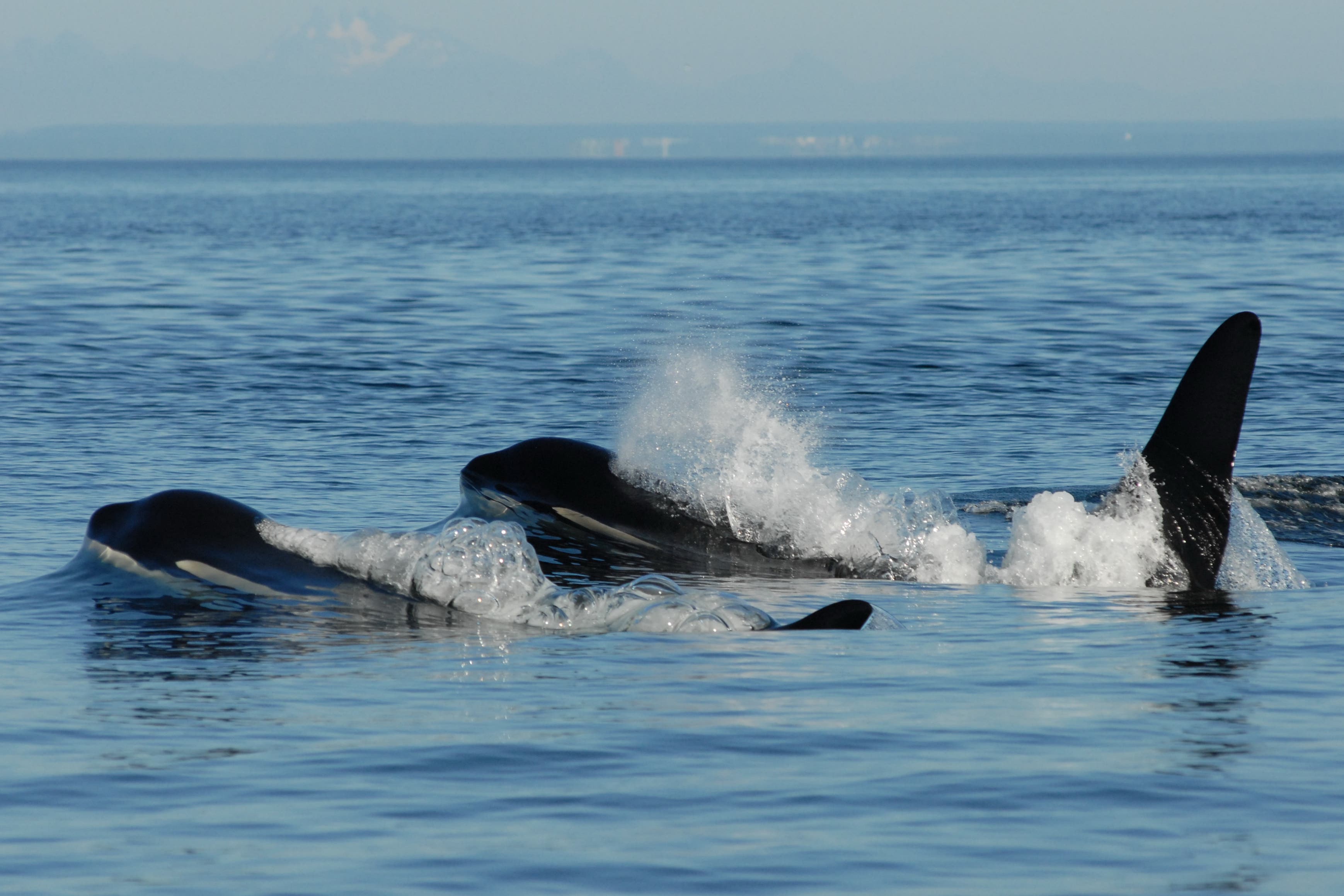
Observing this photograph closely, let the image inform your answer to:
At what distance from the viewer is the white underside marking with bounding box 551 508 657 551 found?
43.2 ft

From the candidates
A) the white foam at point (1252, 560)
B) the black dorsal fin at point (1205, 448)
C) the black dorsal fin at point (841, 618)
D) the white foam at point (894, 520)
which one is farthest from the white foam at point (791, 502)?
the black dorsal fin at point (841, 618)

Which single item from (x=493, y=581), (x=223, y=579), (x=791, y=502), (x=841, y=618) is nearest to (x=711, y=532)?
(x=791, y=502)

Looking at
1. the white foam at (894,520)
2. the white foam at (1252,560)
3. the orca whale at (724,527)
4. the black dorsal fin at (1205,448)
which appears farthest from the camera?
the white foam at (894,520)

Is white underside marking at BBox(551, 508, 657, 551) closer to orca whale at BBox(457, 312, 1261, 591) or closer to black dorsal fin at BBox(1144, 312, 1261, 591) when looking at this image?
orca whale at BBox(457, 312, 1261, 591)

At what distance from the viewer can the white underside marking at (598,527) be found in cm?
1316

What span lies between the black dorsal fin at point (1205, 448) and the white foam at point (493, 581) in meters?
3.38

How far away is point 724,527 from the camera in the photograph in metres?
13.5

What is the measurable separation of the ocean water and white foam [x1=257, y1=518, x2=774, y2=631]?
156 mm

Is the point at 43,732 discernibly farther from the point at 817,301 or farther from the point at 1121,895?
the point at 817,301

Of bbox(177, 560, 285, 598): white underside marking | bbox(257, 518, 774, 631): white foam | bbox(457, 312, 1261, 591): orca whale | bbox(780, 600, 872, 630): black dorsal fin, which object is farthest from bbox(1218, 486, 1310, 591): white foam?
bbox(177, 560, 285, 598): white underside marking

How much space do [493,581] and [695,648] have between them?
1.72 m

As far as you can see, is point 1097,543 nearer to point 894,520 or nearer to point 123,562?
point 894,520

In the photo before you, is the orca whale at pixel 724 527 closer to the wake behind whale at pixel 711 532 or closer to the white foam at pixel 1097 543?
the wake behind whale at pixel 711 532

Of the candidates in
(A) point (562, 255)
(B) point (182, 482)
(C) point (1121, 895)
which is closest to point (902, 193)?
(A) point (562, 255)
